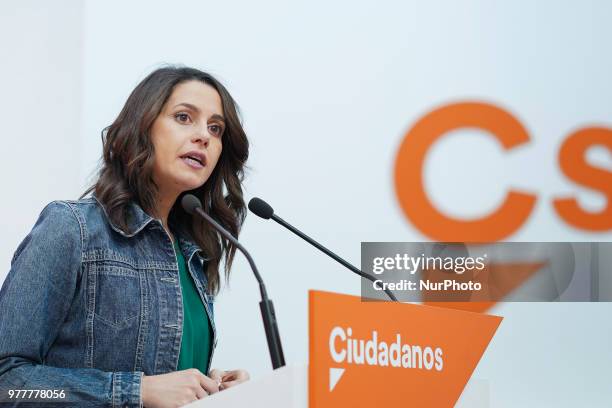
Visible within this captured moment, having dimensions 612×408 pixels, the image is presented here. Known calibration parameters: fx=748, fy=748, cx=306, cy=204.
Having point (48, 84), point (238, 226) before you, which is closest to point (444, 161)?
point (238, 226)

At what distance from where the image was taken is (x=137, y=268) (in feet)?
5.44

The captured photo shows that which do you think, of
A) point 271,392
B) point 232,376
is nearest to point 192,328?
point 232,376

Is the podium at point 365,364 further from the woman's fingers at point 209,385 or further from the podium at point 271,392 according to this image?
the woman's fingers at point 209,385

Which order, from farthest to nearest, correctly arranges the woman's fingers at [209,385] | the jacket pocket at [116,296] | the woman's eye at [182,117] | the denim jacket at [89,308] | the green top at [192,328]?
the woman's eye at [182,117] → the green top at [192,328] → the jacket pocket at [116,296] → the denim jacket at [89,308] → the woman's fingers at [209,385]

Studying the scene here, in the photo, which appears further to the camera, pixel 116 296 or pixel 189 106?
pixel 189 106

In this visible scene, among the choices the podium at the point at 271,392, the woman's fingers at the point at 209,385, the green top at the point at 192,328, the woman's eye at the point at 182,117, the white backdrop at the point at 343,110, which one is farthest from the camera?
the white backdrop at the point at 343,110

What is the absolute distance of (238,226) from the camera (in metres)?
2.05

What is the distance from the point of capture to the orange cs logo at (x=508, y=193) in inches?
112

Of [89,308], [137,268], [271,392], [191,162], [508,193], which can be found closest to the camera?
[271,392]

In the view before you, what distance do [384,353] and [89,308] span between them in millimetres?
728

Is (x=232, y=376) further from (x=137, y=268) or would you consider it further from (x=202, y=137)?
(x=202, y=137)

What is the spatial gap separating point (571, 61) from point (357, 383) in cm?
224

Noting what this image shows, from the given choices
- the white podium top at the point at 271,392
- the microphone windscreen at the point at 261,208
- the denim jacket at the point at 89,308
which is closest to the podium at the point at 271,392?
the white podium top at the point at 271,392

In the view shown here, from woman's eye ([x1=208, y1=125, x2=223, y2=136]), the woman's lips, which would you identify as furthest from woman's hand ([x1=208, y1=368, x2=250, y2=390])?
woman's eye ([x1=208, y1=125, x2=223, y2=136])
